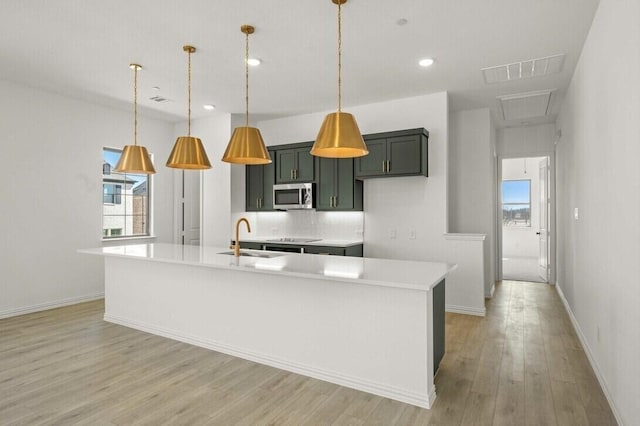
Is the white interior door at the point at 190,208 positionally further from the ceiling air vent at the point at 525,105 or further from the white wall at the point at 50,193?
the ceiling air vent at the point at 525,105

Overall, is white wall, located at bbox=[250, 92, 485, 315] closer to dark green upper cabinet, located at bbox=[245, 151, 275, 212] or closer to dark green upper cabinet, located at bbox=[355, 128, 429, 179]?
dark green upper cabinet, located at bbox=[355, 128, 429, 179]

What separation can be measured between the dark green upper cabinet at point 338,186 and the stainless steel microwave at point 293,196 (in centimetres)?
14

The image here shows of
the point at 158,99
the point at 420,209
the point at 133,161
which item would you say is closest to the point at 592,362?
the point at 420,209

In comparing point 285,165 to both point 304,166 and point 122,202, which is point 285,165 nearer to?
point 304,166

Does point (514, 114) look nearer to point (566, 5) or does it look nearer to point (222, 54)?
point (566, 5)

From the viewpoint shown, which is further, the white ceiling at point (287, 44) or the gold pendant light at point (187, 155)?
the gold pendant light at point (187, 155)

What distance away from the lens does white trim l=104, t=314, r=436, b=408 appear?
261 cm

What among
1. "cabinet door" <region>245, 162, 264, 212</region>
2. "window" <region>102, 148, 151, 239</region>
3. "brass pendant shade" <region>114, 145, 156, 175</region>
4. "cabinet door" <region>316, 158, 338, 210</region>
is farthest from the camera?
"cabinet door" <region>245, 162, 264, 212</region>

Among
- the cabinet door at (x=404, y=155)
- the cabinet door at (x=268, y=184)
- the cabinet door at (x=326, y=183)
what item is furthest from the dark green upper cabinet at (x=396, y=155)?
the cabinet door at (x=268, y=184)

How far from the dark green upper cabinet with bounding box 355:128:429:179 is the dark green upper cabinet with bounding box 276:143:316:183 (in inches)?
32.4

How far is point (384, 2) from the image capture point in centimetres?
290

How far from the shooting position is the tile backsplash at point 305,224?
5.75m

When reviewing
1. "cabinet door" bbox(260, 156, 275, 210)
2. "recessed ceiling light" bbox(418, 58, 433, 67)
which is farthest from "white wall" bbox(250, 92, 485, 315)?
"cabinet door" bbox(260, 156, 275, 210)

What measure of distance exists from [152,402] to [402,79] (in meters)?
4.04
